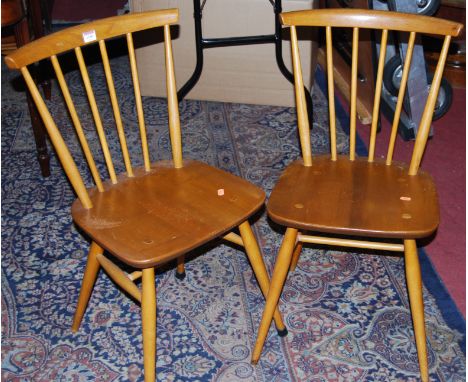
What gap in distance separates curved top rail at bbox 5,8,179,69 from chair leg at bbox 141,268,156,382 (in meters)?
0.56

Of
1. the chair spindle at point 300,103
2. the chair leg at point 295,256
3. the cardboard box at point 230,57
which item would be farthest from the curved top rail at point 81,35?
the cardboard box at point 230,57

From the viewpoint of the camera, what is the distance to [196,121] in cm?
273

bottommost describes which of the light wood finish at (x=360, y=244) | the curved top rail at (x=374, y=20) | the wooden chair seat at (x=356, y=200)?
the light wood finish at (x=360, y=244)

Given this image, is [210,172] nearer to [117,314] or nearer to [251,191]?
[251,191]

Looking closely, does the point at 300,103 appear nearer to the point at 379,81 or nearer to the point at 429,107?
the point at 379,81

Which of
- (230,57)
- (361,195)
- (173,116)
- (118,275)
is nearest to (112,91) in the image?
(173,116)

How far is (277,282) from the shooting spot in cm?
153

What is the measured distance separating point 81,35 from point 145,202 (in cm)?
43

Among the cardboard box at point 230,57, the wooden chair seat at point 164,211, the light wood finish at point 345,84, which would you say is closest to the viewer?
the wooden chair seat at point 164,211

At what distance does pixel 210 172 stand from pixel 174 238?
30 centimetres

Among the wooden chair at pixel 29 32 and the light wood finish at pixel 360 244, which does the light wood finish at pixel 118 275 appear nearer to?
the light wood finish at pixel 360 244

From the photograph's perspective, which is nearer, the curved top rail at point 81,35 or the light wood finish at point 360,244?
the curved top rail at point 81,35

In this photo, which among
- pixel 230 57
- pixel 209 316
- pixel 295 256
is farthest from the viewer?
pixel 230 57

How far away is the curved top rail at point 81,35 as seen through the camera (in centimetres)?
141
